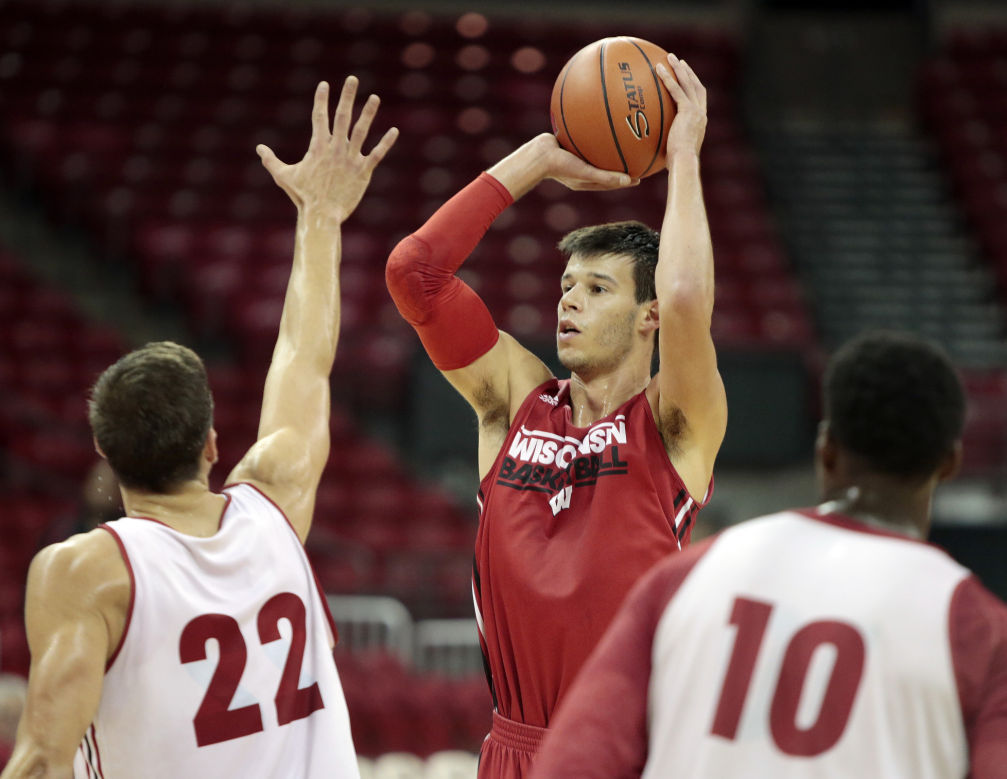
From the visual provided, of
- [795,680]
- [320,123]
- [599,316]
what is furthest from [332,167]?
[795,680]

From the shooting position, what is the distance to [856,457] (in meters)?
1.90

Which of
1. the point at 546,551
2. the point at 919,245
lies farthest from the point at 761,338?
the point at 546,551

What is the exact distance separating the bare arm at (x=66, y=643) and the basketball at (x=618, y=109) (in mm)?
1657

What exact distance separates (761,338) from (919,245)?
322 cm

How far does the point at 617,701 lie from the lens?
1.89m

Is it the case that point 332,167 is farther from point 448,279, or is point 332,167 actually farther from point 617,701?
point 617,701

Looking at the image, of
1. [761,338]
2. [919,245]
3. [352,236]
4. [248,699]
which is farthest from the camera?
[919,245]

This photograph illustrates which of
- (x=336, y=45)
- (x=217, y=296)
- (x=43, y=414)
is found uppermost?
(x=336, y=45)

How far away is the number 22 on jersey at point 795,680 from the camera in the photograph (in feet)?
5.81

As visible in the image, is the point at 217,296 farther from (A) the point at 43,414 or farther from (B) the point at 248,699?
(B) the point at 248,699

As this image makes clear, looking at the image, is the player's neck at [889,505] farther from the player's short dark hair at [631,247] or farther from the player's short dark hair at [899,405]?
the player's short dark hair at [631,247]

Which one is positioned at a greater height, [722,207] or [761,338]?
[722,207]

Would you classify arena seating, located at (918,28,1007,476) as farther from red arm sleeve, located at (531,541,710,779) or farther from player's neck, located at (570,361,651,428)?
red arm sleeve, located at (531,541,710,779)

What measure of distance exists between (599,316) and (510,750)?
3.60 feet
